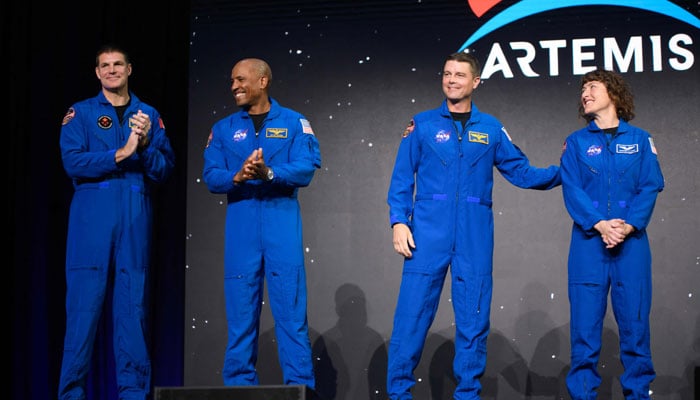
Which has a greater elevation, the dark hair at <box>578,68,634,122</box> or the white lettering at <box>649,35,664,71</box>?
→ the white lettering at <box>649,35,664,71</box>

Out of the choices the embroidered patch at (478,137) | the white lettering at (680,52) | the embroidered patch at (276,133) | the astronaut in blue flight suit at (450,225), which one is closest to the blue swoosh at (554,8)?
the white lettering at (680,52)

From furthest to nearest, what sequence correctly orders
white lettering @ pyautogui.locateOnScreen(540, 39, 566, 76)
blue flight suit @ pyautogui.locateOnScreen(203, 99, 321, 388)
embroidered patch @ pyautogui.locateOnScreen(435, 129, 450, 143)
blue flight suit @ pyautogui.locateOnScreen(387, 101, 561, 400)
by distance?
white lettering @ pyautogui.locateOnScreen(540, 39, 566, 76)
embroidered patch @ pyautogui.locateOnScreen(435, 129, 450, 143)
blue flight suit @ pyautogui.locateOnScreen(203, 99, 321, 388)
blue flight suit @ pyautogui.locateOnScreen(387, 101, 561, 400)

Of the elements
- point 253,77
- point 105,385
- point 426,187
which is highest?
point 253,77

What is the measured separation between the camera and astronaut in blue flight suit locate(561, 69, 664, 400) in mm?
4180

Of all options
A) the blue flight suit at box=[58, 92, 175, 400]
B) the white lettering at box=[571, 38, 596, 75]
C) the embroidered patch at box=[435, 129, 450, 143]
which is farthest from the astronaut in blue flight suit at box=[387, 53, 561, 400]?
the white lettering at box=[571, 38, 596, 75]

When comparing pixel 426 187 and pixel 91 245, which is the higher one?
pixel 426 187

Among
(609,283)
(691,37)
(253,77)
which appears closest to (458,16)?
(691,37)

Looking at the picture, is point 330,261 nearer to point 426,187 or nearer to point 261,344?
point 261,344

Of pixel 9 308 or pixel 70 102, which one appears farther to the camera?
pixel 70 102

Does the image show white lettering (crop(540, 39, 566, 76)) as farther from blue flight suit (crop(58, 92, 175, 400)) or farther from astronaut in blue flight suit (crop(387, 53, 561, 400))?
blue flight suit (crop(58, 92, 175, 400))

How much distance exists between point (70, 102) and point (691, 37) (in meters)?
3.84

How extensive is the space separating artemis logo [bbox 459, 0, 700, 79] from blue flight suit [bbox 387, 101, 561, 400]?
1.39 m

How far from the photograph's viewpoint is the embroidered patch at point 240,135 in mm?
4438

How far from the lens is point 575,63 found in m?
5.61
